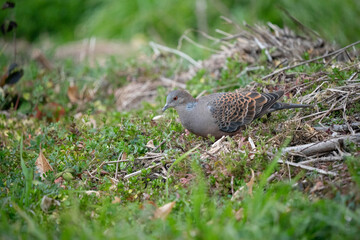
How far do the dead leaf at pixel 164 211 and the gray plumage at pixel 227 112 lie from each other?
1.27 metres

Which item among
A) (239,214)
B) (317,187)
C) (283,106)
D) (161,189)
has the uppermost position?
(283,106)

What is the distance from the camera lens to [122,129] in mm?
4770

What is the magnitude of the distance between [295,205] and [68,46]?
347 inches

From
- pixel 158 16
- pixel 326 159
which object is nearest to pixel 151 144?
pixel 326 159

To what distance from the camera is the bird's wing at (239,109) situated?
14.6ft

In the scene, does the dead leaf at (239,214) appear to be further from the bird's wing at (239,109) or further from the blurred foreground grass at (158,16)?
the blurred foreground grass at (158,16)

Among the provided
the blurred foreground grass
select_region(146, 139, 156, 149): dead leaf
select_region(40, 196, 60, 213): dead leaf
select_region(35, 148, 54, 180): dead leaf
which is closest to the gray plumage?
select_region(146, 139, 156, 149): dead leaf

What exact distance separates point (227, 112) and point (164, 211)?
165cm

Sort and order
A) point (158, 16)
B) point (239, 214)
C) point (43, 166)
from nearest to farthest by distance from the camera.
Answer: point (239, 214) < point (43, 166) < point (158, 16)

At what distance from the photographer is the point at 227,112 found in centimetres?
450

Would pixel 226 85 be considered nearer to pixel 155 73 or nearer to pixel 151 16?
pixel 155 73

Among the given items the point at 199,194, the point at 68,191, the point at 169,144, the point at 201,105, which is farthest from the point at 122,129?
the point at 199,194

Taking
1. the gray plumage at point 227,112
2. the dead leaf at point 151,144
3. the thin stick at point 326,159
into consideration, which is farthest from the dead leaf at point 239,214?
the dead leaf at point 151,144

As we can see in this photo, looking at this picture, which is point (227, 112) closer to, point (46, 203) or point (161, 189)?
point (161, 189)
